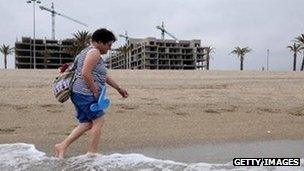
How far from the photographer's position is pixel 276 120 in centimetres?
1005

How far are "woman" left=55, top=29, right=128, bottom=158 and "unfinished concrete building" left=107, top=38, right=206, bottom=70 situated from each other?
315 feet

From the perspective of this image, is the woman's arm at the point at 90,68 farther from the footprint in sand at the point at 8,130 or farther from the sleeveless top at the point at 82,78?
the footprint in sand at the point at 8,130

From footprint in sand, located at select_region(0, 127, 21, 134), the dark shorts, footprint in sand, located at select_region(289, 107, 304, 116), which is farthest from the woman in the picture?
footprint in sand, located at select_region(289, 107, 304, 116)

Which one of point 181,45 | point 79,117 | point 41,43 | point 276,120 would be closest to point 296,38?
point 181,45

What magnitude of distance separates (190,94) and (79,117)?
363 inches

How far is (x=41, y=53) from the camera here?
332 ft

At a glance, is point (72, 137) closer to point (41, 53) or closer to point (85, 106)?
point (85, 106)

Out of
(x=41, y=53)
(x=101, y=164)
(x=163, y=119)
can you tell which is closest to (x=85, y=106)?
(x=101, y=164)

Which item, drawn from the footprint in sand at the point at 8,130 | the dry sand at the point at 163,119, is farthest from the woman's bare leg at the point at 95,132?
the footprint in sand at the point at 8,130

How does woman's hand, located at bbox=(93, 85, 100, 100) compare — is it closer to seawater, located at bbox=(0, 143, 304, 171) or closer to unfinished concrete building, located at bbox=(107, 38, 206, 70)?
seawater, located at bbox=(0, 143, 304, 171)

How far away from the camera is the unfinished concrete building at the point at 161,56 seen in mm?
104938

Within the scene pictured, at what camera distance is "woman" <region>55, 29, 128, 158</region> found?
5.87m

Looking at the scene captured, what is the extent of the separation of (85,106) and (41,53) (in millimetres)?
97907

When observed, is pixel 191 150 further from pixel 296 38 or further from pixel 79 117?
pixel 296 38
